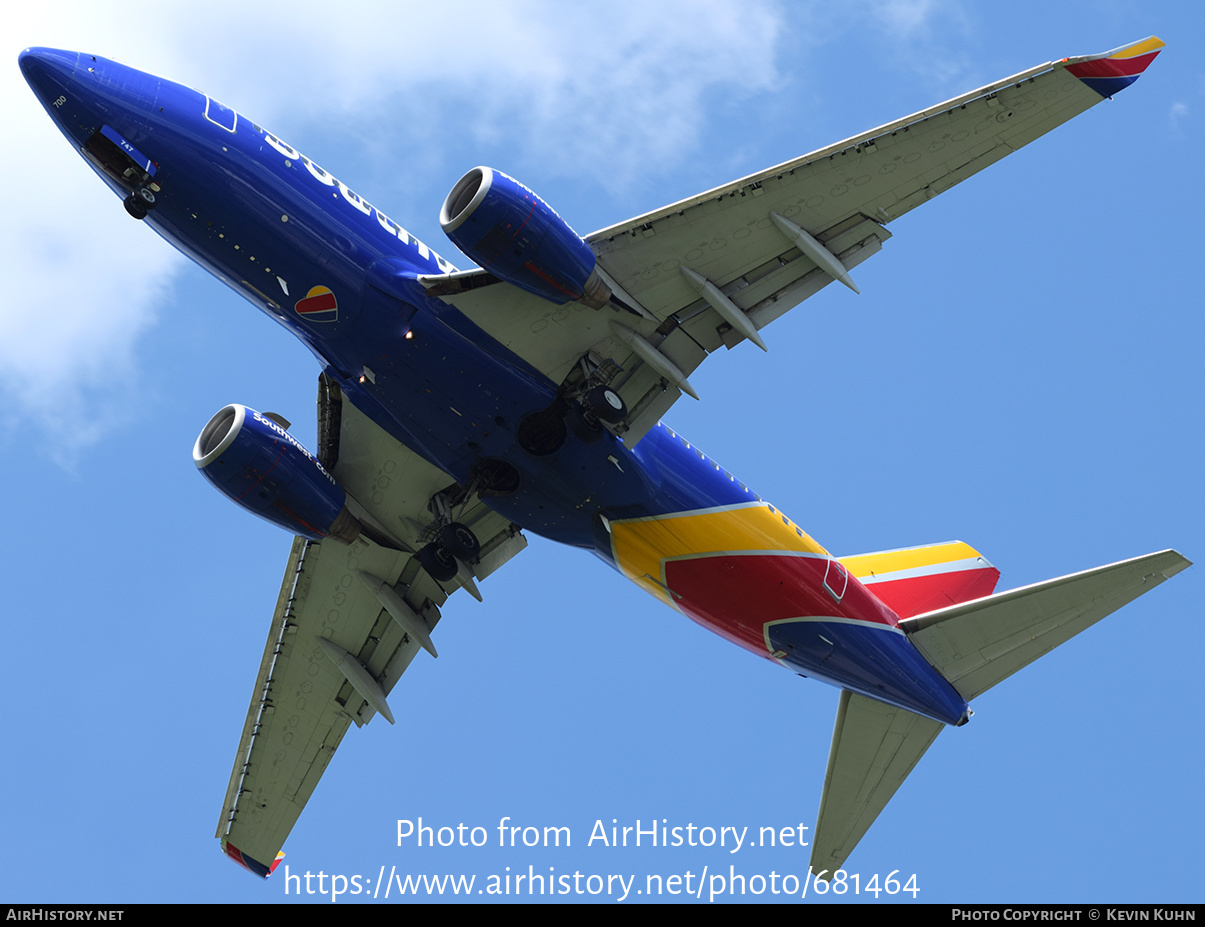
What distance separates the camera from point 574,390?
24.2 metres

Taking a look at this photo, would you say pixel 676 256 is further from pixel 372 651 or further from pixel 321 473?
pixel 372 651

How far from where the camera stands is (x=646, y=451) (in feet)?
83.8

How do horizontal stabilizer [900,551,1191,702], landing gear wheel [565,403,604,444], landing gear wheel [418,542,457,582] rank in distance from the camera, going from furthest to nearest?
landing gear wheel [418,542,457,582], horizontal stabilizer [900,551,1191,702], landing gear wheel [565,403,604,444]

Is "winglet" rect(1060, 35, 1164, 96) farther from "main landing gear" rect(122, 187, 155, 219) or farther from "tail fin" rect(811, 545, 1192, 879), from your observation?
"main landing gear" rect(122, 187, 155, 219)

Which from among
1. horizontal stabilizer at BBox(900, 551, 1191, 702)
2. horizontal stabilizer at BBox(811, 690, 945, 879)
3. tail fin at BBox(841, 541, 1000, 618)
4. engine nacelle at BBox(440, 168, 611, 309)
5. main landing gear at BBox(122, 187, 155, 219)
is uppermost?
tail fin at BBox(841, 541, 1000, 618)

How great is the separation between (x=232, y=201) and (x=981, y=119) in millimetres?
13301

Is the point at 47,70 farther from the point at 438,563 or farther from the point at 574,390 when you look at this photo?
the point at 438,563

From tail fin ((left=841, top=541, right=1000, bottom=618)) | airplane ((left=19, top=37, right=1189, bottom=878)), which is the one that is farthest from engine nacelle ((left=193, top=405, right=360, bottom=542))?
tail fin ((left=841, top=541, right=1000, bottom=618))

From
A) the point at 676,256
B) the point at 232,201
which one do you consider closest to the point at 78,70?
the point at 232,201

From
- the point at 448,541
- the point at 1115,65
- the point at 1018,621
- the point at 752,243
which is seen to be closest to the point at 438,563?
the point at 448,541

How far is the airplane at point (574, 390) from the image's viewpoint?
71.7ft

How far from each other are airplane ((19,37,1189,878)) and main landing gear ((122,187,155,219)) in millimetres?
36

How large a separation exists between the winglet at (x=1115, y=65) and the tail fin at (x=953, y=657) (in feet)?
29.5

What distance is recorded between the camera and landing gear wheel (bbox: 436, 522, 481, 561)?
26.7 meters
